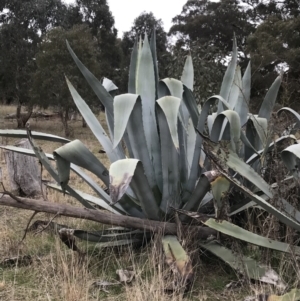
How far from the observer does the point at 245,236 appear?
6.84 feet

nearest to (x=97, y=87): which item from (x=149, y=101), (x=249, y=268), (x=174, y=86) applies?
(x=149, y=101)

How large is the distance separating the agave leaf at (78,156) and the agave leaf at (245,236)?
0.72 meters

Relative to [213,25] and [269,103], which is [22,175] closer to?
[269,103]

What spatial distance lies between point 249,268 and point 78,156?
103 centimetres

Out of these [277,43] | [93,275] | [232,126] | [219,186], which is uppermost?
[277,43]

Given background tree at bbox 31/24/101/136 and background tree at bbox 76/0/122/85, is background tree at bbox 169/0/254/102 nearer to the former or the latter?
background tree at bbox 76/0/122/85

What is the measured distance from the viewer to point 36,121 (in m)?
18.8

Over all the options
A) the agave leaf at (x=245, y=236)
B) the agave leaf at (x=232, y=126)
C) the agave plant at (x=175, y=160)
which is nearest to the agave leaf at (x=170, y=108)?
the agave plant at (x=175, y=160)

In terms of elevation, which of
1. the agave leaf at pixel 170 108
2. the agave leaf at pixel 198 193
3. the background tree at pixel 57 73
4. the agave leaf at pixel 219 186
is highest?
the background tree at pixel 57 73

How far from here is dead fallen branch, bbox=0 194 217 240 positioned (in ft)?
7.68

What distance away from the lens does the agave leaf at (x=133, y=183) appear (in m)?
1.70

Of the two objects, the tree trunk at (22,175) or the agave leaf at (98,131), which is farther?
the tree trunk at (22,175)

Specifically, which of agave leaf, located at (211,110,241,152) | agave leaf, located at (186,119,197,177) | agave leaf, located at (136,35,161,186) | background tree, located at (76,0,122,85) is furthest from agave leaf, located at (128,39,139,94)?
background tree, located at (76,0,122,85)

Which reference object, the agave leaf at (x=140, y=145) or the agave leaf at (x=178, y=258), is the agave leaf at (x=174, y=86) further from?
the agave leaf at (x=178, y=258)
